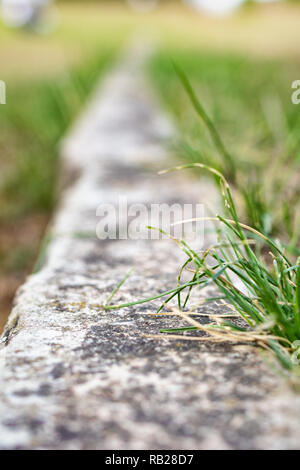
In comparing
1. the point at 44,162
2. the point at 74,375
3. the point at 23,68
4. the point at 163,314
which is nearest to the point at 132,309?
the point at 163,314

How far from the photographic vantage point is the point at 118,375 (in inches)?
25.1

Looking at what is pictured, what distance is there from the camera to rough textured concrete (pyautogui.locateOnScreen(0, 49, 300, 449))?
542 mm

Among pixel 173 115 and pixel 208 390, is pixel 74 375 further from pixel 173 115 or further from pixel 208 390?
pixel 173 115

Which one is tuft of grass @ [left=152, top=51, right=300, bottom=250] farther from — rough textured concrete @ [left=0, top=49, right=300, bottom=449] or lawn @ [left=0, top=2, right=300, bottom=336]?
rough textured concrete @ [left=0, top=49, right=300, bottom=449]

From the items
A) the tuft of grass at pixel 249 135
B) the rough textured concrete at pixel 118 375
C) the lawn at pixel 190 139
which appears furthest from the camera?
the lawn at pixel 190 139

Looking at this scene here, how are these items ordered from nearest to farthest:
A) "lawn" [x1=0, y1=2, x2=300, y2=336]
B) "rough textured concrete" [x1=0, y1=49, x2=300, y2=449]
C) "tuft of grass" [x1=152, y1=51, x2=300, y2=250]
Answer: "rough textured concrete" [x1=0, y1=49, x2=300, y2=449], "tuft of grass" [x1=152, y1=51, x2=300, y2=250], "lawn" [x1=0, y1=2, x2=300, y2=336]

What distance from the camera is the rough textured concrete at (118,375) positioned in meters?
0.54

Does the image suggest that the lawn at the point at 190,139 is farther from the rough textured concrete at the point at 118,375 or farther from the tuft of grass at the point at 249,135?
the rough textured concrete at the point at 118,375

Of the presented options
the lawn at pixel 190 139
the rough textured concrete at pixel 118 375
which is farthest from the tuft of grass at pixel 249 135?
the rough textured concrete at pixel 118 375

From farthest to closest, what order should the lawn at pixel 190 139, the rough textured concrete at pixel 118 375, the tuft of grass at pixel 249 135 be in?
the lawn at pixel 190 139
the tuft of grass at pixel 249 135
the rough textured concrete at pixel 118 375

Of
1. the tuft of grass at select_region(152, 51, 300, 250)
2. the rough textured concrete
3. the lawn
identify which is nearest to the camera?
the rough textured concrete

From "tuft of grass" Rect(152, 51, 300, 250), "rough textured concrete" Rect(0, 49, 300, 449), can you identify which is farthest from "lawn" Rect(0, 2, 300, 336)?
"rough textured concrete" Rect(0, 49, 300, 449)
